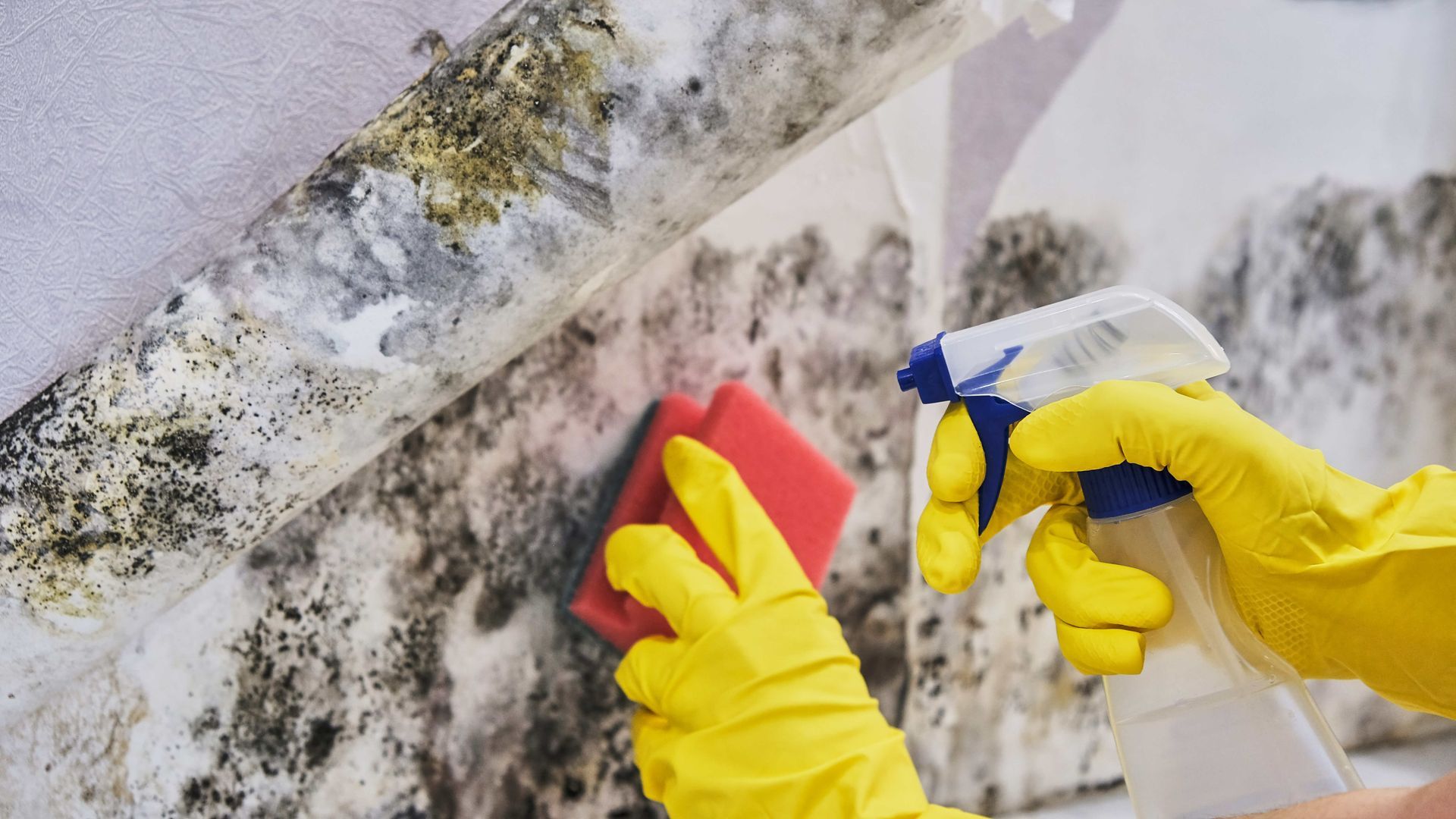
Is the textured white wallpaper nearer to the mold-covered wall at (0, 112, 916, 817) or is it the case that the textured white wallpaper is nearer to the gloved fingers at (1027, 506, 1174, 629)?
the mold-covered wall at (0, 112, 916, 817)

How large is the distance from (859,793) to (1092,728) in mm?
651

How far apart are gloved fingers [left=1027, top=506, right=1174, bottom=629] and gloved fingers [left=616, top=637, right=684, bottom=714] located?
0.33 m

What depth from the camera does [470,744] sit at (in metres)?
0.89

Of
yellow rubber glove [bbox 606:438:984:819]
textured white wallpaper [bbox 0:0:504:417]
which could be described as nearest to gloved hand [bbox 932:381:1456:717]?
yellow rubber glove [bbox 606:438:984:819]

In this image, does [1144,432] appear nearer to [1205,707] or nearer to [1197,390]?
[1197,390]

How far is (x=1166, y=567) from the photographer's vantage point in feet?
1.94

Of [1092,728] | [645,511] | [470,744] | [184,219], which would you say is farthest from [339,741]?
[1092,728]

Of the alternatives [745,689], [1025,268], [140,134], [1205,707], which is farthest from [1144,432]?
[140,134]

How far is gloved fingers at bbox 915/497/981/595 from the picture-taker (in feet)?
1.86

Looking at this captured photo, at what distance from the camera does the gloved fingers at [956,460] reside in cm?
58

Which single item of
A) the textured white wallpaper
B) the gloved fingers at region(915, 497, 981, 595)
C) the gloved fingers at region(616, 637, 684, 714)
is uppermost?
the textured white wallpaper

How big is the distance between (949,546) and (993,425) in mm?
88

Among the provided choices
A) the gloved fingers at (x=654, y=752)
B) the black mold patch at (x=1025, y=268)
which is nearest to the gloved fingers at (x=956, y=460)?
the gloved fingers at (x=654, y=752)

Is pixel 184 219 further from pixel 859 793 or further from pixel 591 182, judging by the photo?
pixel 859 793
